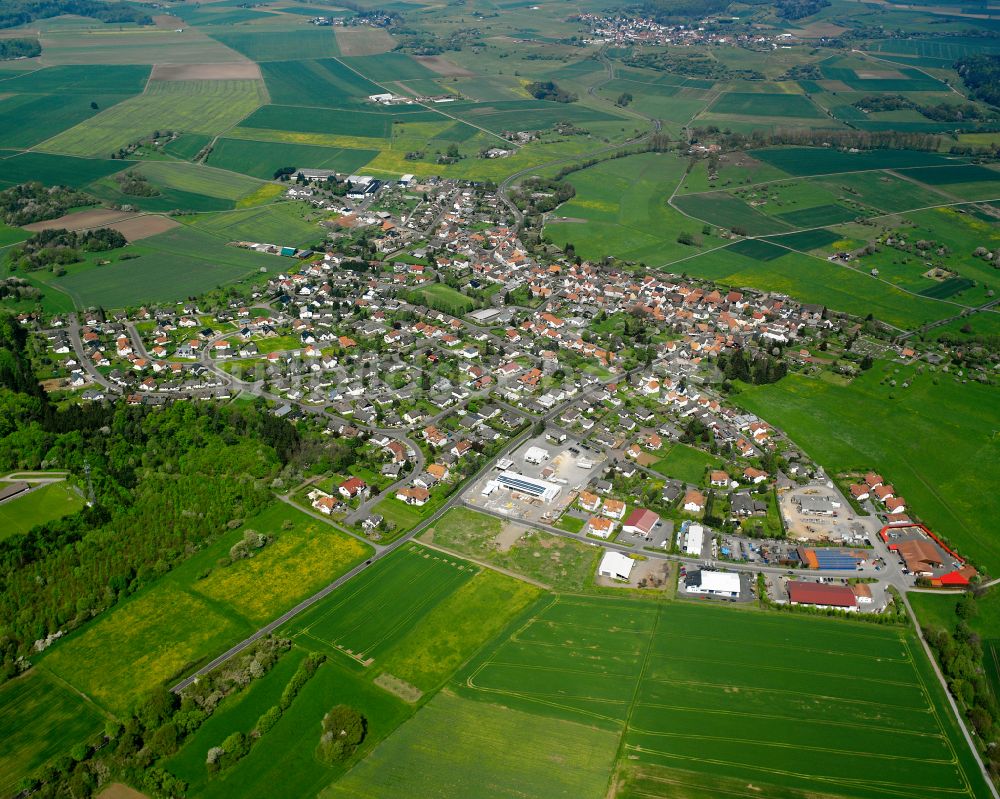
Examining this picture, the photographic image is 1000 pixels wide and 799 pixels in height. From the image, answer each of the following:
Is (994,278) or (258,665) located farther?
(994,278)

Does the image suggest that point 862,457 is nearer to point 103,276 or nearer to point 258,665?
point 258,665

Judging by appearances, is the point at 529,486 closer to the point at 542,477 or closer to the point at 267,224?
the point at 542,477

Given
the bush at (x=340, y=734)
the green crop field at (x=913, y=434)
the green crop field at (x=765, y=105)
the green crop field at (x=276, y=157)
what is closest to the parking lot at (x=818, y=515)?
the green crop field at (x=913, y=434)

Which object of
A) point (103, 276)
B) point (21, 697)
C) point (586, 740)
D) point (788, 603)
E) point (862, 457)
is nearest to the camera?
point (586, 740)

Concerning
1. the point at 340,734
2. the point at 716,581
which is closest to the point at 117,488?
the point at 340,734

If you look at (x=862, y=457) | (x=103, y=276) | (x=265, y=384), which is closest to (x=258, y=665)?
(x=265, y=384)

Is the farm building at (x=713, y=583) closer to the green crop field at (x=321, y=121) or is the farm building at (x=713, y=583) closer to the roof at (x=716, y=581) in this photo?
the roof at (x=716, y=581)
